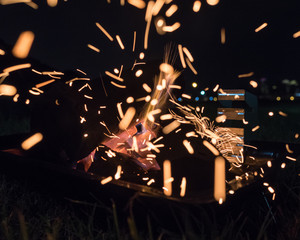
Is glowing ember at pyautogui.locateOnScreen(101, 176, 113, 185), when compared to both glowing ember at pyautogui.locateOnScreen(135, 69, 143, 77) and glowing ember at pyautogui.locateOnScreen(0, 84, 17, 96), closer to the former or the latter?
glowing ember at pyautogui.locateOnScreen(135, 69, 143, 77)

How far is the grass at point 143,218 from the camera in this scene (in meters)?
1.72

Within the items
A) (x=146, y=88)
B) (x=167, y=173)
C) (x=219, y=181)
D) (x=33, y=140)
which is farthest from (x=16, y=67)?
(x=219, y=181)

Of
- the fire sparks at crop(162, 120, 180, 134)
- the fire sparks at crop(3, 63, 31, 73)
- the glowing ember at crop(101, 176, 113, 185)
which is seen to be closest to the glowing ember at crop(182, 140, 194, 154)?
the fire sparks at crop(162, 120, 180, 134)

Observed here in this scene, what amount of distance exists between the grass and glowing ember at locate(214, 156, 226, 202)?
0.20 ft

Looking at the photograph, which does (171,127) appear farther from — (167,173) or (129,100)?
(167,173)

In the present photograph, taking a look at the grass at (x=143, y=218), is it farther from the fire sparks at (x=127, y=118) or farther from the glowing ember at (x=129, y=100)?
the glowing ember at (x=129, y=100)

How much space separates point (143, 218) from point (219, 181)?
56 centimetres

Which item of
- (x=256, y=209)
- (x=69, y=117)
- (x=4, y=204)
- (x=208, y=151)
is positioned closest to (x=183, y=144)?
(x=208, y=151)

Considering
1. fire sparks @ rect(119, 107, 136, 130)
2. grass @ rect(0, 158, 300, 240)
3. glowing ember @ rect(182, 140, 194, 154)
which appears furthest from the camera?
fire sparks @ rect(119, 107, 136, 130)

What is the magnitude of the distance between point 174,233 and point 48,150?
1.36 metres

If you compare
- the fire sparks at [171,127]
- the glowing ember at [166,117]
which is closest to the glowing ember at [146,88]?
the fire sparks at [171,127]

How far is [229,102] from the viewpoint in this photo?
348 centimetres

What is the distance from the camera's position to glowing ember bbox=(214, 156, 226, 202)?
5.69 ft

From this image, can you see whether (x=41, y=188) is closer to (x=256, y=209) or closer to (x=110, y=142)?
(x=110, y=142)
